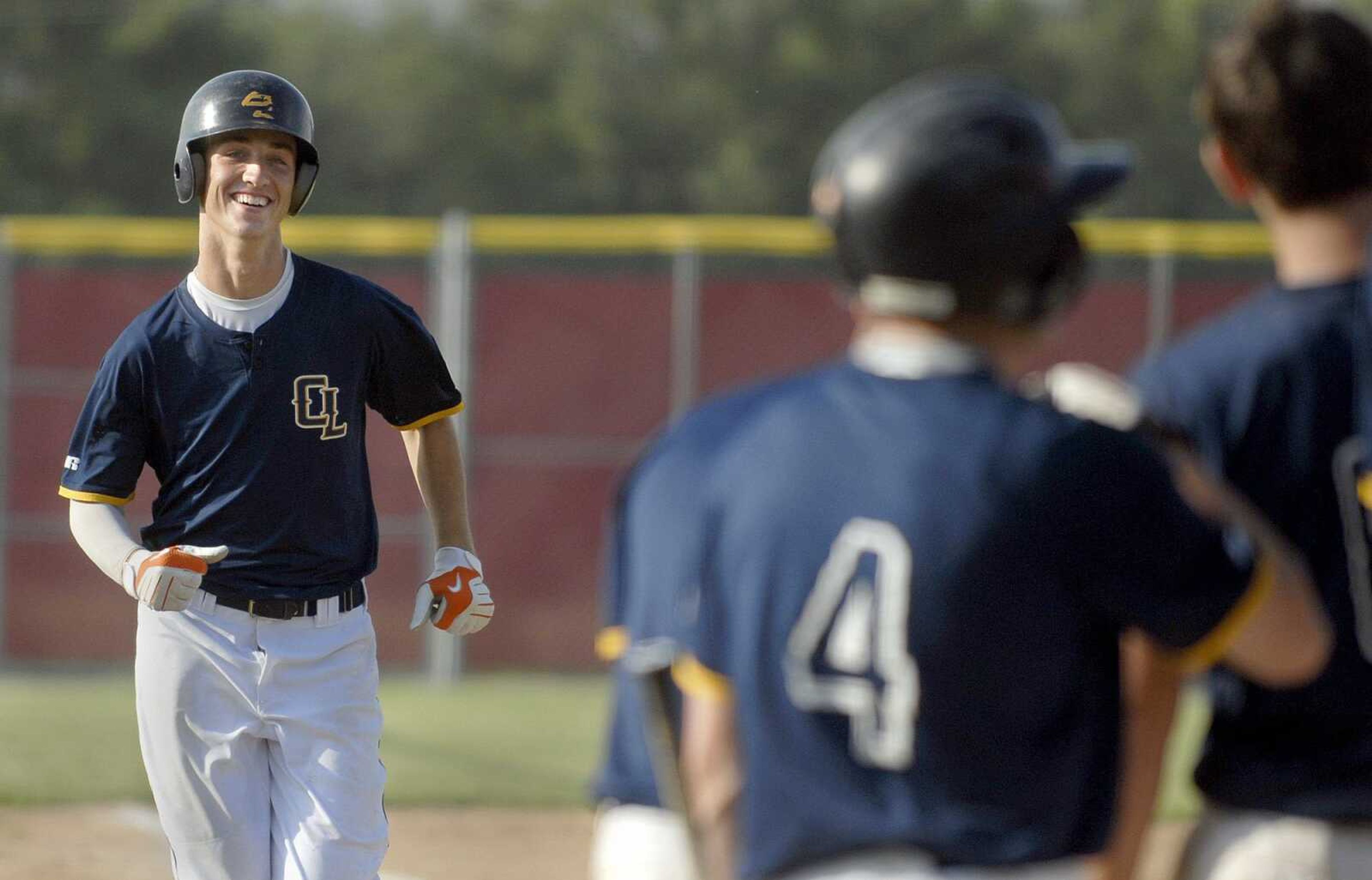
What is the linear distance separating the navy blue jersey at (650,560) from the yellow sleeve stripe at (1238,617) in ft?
1.85

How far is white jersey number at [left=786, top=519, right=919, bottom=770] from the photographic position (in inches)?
80.9

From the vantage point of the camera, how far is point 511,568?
13516 mm

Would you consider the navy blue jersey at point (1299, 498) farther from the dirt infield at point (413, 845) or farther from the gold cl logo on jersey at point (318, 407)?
the dirt infield at point (413, 845)

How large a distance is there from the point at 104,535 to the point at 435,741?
6.01 meters

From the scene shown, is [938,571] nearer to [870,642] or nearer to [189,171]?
[870,642]

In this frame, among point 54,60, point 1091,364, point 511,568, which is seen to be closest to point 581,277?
point 511,568

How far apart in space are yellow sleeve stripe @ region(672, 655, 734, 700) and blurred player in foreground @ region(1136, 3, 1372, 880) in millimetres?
670

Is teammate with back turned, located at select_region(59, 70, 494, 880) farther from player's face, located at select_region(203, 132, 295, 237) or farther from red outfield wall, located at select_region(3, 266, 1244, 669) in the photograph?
red outfield wall, located at select_region(3, 266, 1244, 669)

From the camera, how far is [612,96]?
1460 inches

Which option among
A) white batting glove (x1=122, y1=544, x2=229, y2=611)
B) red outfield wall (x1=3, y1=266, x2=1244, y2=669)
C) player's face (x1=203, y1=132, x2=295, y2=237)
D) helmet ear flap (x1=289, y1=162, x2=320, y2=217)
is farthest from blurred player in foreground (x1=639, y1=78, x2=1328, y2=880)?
red outfield wall (x1=3, y1=266, x2=1244, y2=669)

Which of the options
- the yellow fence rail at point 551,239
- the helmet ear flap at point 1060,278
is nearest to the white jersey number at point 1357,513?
the helmet ear flap at point 1060,278

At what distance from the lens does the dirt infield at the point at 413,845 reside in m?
7.22

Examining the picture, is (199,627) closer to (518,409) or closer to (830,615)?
(830,615)

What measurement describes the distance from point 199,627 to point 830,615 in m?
2.65
